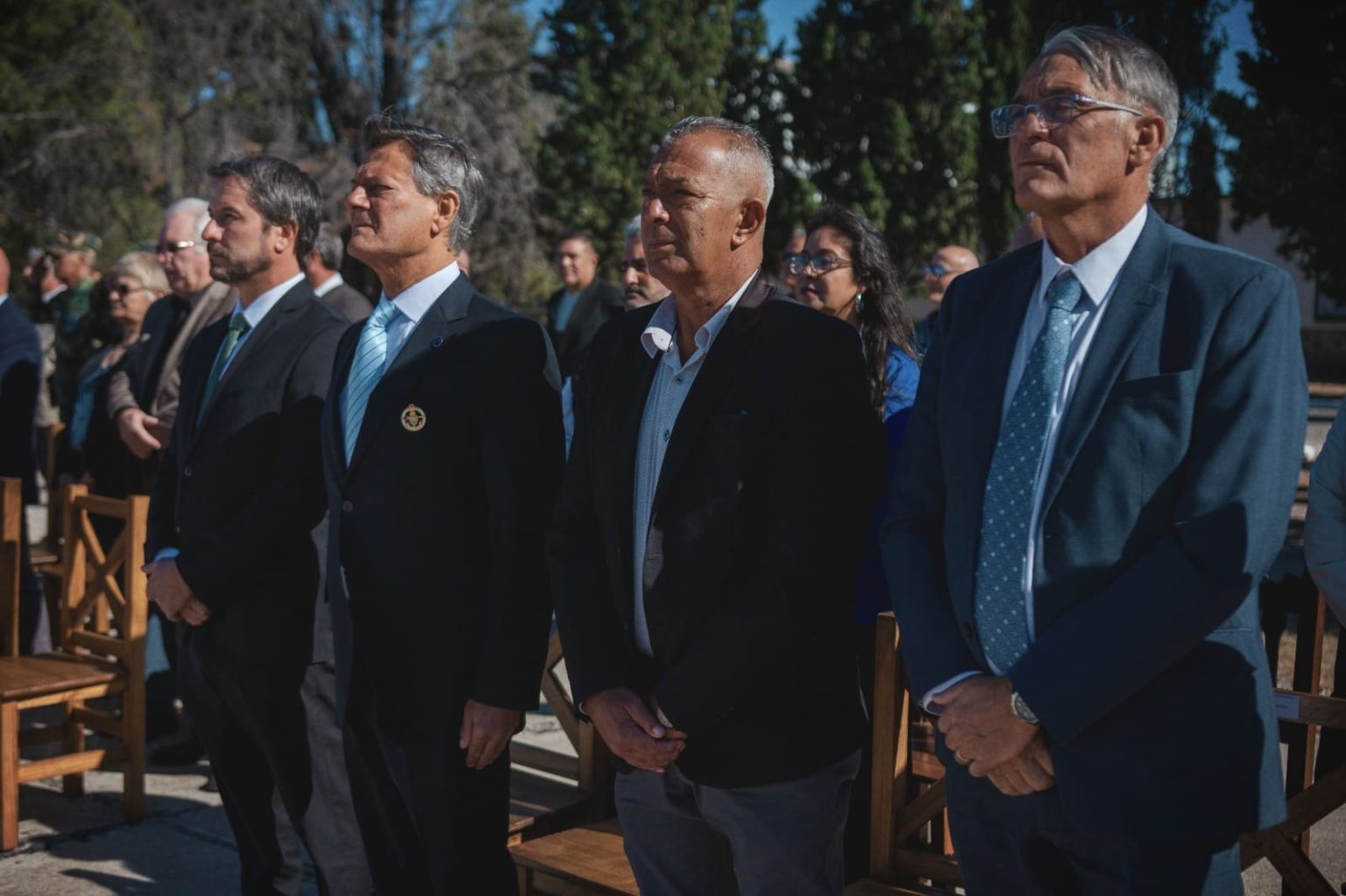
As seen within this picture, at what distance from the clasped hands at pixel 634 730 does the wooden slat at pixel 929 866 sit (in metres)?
0.82

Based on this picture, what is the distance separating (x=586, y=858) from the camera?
307 centimetres

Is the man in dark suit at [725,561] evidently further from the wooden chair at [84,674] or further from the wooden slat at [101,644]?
the wooden slat at [101,644]

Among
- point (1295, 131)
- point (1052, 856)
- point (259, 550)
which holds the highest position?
point (1295, 131)

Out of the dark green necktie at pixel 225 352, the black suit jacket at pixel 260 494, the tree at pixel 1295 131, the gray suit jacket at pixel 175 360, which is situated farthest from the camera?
the tree at pixel 1295 131

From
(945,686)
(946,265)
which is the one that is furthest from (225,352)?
(946,265)

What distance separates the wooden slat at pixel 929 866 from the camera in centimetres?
286

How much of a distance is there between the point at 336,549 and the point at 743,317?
3.76 feet

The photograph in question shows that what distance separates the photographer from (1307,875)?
2.67m

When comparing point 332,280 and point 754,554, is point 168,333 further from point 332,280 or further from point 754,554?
point 754,554

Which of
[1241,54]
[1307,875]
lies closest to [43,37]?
[1241,54]

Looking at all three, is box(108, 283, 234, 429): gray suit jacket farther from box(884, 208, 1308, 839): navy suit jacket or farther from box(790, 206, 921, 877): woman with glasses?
box(884, 208, 1308, 839): navy suit jacket

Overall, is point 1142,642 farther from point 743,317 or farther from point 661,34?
point 661,34

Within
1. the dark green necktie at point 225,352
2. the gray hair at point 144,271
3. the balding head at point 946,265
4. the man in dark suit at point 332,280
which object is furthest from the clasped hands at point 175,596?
the balding head at point 946,265

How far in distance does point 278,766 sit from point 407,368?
119cm
